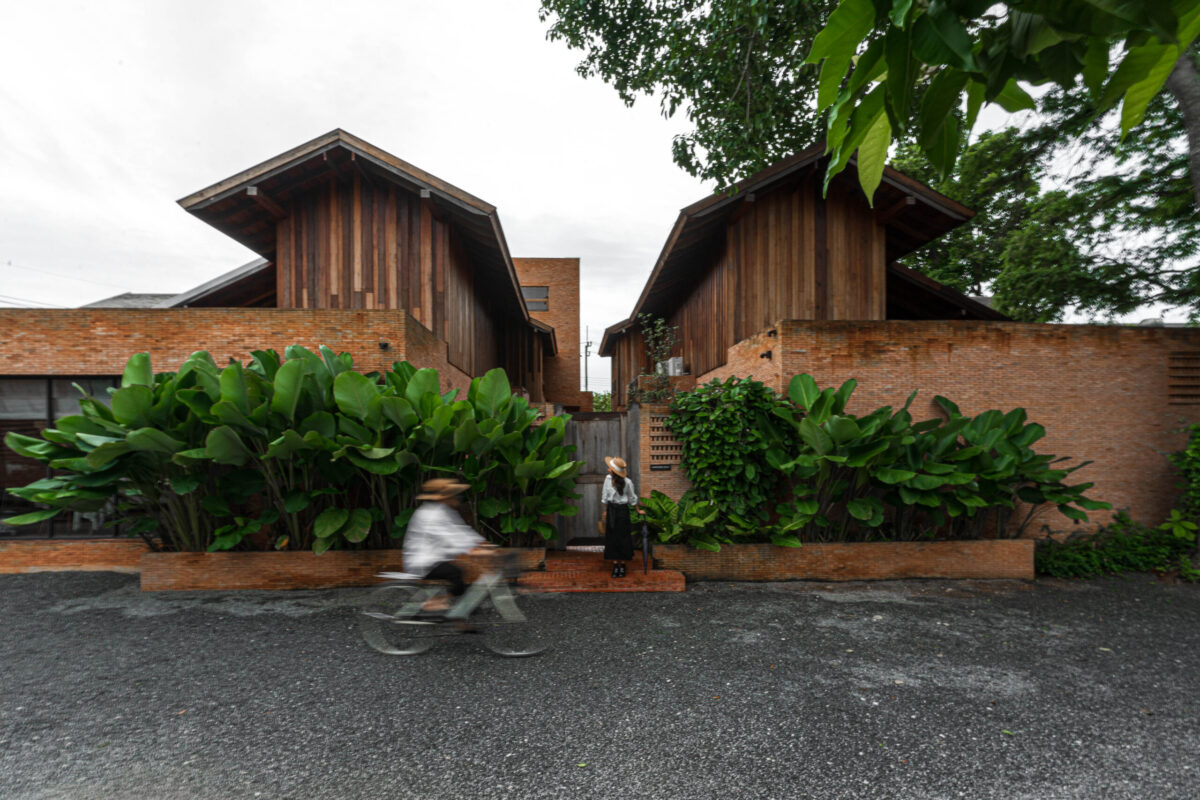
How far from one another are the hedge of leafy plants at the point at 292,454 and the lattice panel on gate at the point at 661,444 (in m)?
1.31

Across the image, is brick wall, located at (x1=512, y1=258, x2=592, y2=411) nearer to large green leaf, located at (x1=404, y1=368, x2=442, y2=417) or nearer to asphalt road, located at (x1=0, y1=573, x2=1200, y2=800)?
large green leaf, located at (x1=404, y1=368, x2=442, y2=417)

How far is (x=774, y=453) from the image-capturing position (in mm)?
7648

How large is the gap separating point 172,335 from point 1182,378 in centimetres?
1577

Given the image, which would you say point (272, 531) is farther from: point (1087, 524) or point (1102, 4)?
point (1087, 524)

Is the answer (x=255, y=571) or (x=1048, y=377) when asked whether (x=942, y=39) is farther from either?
(x=1048, y=377)

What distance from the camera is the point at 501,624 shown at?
5285 mm

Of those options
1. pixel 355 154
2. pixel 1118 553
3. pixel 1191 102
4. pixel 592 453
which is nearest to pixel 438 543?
pixel 592 453

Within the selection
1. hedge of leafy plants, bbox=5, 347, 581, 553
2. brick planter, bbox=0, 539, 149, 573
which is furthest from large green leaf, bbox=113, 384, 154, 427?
brick planter, bbox=0, 539, 149, 573

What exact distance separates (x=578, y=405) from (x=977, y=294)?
17.1 metres

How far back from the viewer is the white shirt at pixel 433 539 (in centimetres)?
509

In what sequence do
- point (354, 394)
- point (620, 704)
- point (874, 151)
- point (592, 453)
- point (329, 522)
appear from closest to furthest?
point (874, 151) < point (620, 704) < point (354, 394) < point (329, 522) < point (592, 453)

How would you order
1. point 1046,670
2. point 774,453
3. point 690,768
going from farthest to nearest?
1. point 774,453
2. point 1046,670
3. point 690,768

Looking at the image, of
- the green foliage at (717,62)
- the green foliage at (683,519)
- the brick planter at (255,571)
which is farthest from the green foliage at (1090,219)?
the brick planter at (255,571)

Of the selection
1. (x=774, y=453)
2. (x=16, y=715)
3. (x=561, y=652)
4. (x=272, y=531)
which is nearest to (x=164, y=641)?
(x=16, y=715)
